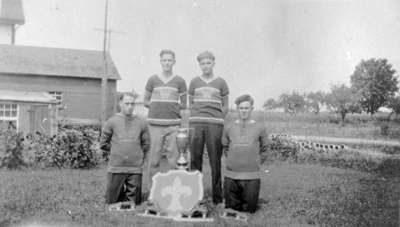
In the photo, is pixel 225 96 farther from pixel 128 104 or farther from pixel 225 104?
pixel 128 104

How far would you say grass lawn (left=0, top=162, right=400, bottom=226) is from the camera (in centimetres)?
454

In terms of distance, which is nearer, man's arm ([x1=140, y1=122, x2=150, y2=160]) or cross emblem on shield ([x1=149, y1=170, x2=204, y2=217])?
cross emblem on shield ([x1=149, y1=170, x2=204, y2=217])

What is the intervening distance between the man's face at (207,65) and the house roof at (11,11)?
2262 centimetres

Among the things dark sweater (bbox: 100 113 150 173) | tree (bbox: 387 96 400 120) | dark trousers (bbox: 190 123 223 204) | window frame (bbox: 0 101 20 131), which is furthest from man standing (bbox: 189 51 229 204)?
window frame (bbox: 0 101 20 131)

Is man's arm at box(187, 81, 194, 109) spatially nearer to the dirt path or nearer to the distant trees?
the distant trees

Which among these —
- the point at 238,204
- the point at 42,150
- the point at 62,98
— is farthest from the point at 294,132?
the point at 62,98

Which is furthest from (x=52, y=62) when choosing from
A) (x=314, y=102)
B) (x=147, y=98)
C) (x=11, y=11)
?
(x=147, y=98)

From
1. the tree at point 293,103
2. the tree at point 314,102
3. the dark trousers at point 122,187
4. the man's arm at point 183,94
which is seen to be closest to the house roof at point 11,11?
the tree at point 293,103

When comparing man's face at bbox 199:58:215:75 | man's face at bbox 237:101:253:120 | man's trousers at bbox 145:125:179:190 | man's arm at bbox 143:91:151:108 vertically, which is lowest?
man's trousers at bbox 145:125:179:190

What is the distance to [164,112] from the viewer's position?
5320 millimetres

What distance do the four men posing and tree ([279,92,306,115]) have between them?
794cm

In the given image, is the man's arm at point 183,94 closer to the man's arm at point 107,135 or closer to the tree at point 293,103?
the man's arm at point 107,135

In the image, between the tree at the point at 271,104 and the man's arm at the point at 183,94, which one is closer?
the man's arm at the point at 183,94

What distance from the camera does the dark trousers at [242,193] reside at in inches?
200
